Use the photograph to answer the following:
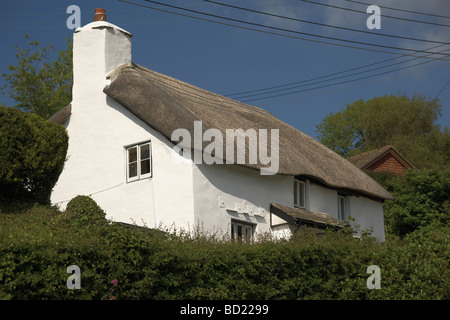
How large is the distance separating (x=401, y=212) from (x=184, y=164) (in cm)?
1262

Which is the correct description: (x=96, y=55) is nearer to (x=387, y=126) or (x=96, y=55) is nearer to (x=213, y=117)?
(x=213, y=117)

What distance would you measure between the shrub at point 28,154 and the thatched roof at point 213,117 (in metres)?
3.06

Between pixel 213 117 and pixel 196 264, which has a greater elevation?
pixel 213 117

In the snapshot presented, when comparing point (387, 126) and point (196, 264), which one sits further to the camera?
point (387, 126)

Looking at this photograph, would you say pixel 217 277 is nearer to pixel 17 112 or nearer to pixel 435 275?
pixel 435 275

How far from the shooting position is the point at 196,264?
500 inches

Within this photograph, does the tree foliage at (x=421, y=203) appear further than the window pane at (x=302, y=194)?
Yes

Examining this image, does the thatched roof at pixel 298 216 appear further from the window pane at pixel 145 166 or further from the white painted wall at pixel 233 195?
the window pane at pixel 145 166

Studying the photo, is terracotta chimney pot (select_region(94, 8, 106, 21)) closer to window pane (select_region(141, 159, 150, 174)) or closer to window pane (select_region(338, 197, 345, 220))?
window pane (select_region(141, 159, 150, 174))

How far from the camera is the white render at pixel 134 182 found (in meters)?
19.2

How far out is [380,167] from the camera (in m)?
41.7

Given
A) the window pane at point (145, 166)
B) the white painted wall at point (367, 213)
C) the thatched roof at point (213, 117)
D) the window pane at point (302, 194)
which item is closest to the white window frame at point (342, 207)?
the white painted wall at point (367, 213)

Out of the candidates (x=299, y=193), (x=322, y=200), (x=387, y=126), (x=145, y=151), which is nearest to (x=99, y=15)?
(x=145, y=151)

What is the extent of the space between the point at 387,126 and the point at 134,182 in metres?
38.6
